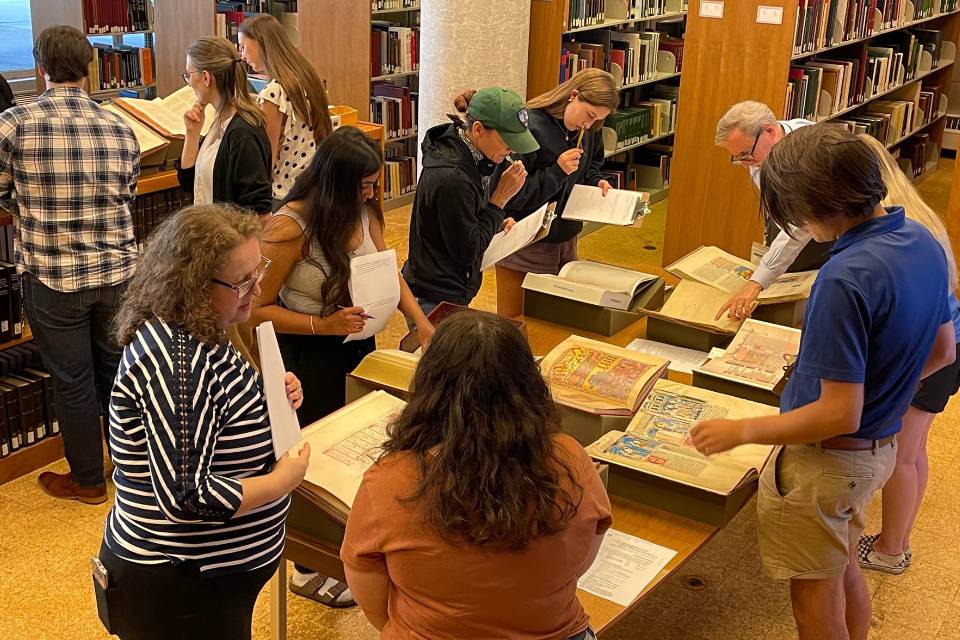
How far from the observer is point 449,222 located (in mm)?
3213

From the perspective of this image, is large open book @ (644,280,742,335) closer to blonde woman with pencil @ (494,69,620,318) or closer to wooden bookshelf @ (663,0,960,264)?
blonde woman with pencil @ (494,69,620,318)

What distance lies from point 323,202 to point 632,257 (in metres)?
4.42

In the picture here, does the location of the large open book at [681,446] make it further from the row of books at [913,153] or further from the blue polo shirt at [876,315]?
the row of books at [913,153]

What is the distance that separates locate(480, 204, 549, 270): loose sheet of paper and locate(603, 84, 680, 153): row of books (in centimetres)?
398

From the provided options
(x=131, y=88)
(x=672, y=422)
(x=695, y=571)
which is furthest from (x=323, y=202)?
(x=131, y=88)

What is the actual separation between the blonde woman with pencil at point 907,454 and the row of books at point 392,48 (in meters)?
4.53

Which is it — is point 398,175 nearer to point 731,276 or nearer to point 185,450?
point 731,276

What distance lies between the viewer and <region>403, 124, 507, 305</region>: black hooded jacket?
318 centimetres

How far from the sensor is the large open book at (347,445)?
221cm

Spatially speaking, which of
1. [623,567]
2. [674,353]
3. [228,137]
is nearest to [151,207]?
[228,137]

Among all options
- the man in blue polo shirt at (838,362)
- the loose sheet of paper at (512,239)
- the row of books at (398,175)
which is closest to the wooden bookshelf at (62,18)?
the row of books at (398,175)

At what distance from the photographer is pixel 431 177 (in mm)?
3188

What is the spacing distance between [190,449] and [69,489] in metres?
2.27

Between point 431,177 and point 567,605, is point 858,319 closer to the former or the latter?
point 567,605
